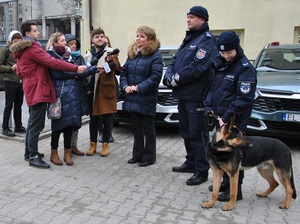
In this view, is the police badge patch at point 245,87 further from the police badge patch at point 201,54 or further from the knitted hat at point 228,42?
the police badge patch at point 201,54

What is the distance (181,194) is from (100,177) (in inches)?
44.7

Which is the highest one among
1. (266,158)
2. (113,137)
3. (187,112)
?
(187,112)

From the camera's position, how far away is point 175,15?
13773 mm

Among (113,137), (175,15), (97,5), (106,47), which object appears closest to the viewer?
(106,47)

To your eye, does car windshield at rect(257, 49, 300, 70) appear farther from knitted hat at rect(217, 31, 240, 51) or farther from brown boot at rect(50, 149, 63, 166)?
brown boot at rect(50, 149, 63, 166)

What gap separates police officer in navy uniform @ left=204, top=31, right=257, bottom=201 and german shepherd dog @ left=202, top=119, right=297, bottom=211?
0.69 feet

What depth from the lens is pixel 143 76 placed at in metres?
4.80

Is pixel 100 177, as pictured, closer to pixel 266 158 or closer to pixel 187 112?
pixel 187 112

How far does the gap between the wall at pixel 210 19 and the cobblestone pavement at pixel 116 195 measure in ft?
26.9

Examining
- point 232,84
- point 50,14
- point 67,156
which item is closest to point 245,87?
point 232,84

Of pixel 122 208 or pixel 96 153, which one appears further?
pixel 96 153

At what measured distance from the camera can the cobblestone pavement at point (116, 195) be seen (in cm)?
353

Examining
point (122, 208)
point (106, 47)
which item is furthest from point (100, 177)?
point (106, 47)

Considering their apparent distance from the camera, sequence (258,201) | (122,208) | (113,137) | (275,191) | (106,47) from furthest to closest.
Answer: (113,137)
(106,47)
(275,191)
(258,201)
(122,208)
